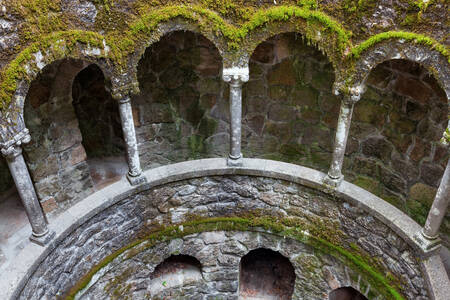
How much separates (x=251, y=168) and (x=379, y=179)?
2.60 meters

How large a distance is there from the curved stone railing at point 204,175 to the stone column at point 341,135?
13 centimetres

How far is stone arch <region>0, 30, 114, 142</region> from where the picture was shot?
4008 mm

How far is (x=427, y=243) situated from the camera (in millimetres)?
4730

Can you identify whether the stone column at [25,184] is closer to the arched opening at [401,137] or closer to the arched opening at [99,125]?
the arched opening at [99,125]

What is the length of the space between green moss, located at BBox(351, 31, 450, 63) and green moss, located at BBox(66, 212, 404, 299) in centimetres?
261

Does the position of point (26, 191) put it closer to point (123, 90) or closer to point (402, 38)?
point (123, 90)

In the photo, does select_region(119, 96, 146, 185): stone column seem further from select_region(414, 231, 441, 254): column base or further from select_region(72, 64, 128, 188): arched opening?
select_region(414, 231, 441, 254): column base

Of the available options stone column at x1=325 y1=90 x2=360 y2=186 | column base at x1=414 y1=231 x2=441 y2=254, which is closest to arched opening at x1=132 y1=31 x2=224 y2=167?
stone column at x1=325 y1=90 x2=360 y2=186

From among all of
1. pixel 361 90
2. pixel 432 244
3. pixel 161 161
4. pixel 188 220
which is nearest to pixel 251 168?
pixel 188 220

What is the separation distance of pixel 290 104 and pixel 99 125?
12.2 ft

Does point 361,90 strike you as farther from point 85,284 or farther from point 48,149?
point 48,149

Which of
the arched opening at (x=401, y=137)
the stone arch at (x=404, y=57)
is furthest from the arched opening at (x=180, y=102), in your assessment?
the stone arch at (x=404, y=57)

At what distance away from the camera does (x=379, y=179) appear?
693 cm

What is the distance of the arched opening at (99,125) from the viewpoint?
7.35 m
